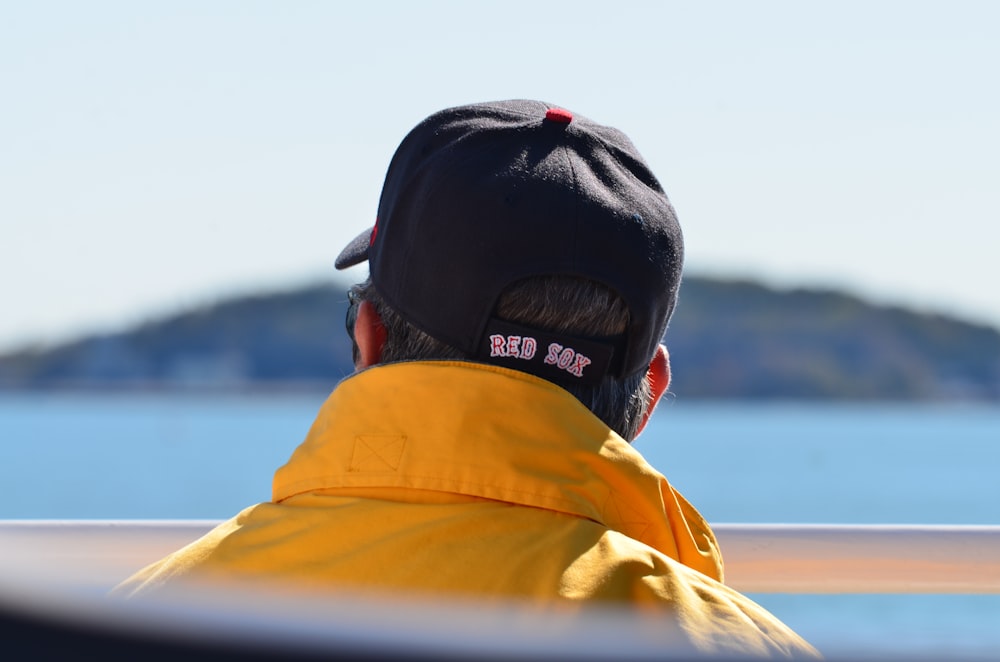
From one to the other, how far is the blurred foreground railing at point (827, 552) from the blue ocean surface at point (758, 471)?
0.44 feet

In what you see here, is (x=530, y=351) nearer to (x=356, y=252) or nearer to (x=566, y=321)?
(x=566, y=321)

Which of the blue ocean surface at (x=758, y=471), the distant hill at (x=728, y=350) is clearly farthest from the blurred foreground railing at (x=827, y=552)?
the distant hill at (x=728, y=350)

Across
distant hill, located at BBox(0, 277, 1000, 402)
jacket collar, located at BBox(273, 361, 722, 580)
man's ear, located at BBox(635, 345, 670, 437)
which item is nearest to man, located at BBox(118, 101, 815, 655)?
jacket collar, located at BBox(273, 361, 722, 580)

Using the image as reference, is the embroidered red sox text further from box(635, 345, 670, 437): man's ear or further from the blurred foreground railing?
the blurred foreground railing

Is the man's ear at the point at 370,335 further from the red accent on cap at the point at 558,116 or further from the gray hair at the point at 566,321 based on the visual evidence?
the red accent on cap at the point at 558,116

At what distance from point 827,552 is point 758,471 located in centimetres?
4164

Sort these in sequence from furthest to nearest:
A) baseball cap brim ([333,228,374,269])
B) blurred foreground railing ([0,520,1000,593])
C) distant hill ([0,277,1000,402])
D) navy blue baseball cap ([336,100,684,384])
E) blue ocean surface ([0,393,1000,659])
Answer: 1. distant hill ([0,277,1000,402])
2. blue ocean surface ([0,393,1000,659])
3. blurred foreground railing ([0,520,1000,593])
4. baseball cap brim ([333,228,374,269])
5. navy blue baseball cap ([336,100,684,384])

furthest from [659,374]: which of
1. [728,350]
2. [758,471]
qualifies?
[728,350]

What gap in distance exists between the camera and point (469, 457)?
86 centimetres

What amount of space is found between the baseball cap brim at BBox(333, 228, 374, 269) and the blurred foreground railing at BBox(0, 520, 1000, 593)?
18.3 inches

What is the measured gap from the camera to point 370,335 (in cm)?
106

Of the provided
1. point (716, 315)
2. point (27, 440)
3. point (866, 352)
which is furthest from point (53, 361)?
point (866, 352)

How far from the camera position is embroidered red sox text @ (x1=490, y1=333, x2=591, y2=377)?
3.05ft

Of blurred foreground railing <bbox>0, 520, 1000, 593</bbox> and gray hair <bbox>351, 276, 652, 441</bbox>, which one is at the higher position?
gray hair <bbox>351, 276, 652, 441</bbox>
